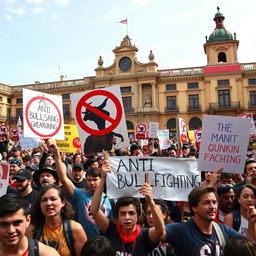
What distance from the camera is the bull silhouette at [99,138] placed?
13.8ft

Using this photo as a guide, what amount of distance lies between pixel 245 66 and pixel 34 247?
129 feet

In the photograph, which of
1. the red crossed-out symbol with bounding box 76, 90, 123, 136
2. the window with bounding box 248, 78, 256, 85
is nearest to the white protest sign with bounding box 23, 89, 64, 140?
the red crossed-out symbol with bounding box 76, 90, 123, 136

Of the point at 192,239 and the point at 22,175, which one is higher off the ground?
the point at 22,175

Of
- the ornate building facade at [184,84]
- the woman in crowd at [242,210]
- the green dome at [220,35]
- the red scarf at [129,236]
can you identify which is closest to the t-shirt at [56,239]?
the red scarf at [129,236]

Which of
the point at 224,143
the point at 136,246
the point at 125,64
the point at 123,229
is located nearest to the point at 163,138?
the point at 224,143

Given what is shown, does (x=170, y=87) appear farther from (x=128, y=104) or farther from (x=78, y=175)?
(x=78, y=175)

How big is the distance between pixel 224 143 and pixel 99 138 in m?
1.87

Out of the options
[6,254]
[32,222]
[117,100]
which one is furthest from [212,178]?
[6,254]

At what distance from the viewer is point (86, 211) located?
144 inches

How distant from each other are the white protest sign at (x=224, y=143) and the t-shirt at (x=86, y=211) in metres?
1.47

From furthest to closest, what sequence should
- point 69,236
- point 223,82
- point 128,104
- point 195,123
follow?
point 128,104, point 195,123, point 223,82, point 69,236

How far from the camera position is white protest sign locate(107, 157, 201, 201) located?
353 cm

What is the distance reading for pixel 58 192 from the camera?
10.2ft

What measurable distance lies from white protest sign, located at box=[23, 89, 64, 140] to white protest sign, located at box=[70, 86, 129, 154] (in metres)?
0.68
